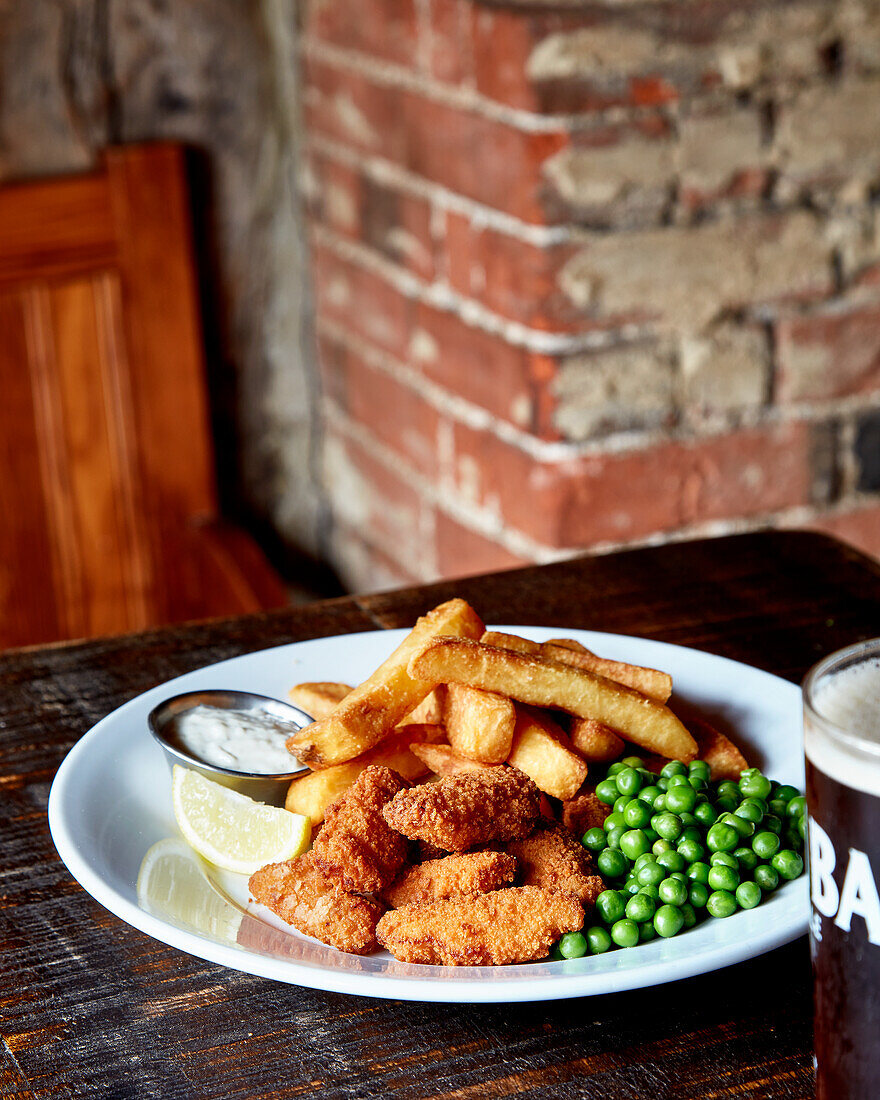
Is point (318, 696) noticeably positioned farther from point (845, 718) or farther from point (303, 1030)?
point (845, 718)

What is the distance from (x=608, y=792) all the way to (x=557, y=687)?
68 mm

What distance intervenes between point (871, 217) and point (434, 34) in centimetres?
62

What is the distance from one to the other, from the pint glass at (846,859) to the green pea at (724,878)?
18 centimetres

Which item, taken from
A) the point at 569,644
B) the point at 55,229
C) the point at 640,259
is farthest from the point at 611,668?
the point at 55,229

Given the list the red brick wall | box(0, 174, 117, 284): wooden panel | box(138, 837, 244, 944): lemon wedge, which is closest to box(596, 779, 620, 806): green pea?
box(138, 837, 244, 944): lemon wedge

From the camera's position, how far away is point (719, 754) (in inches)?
33.1

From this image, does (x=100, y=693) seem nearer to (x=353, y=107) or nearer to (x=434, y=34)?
(x=434, y=34)

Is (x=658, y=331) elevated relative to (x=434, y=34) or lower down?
lower down

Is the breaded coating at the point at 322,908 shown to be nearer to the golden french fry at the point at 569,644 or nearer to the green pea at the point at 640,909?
the green pea at the point at 640,909

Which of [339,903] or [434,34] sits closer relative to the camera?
[339,903]

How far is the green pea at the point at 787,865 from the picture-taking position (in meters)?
0.71

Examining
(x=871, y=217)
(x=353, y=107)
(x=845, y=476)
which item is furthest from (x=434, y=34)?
(x=845, y=476)

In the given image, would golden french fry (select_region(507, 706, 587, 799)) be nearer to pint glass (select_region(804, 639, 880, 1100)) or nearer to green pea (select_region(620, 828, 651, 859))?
green pea (select_region(620, 828, 651, 859))

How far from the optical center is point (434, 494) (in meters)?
2.04
